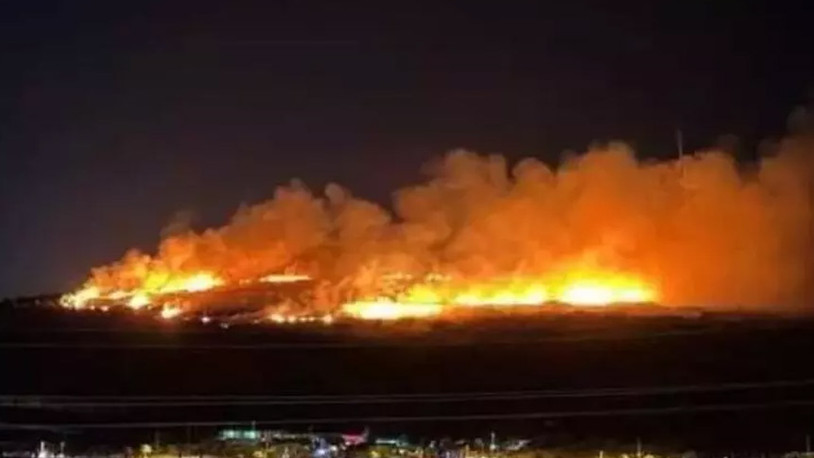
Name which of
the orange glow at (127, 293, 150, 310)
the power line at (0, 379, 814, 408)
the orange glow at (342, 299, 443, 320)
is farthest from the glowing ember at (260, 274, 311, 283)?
the power line at (0, 379, 814, 408)

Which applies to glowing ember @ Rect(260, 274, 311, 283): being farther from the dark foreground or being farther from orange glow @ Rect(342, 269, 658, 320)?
the dark foreground

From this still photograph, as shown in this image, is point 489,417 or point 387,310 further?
point 387,310

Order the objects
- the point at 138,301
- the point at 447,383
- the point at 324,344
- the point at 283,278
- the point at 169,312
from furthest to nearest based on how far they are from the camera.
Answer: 1. the point at 283,278
2. the point at 138,301
3. the point at 169,312
4. the point at 324,344
5. the point at 447,383

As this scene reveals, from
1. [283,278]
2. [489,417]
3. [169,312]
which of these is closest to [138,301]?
[169,312]

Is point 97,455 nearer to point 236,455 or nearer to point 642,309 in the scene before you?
point 236,455

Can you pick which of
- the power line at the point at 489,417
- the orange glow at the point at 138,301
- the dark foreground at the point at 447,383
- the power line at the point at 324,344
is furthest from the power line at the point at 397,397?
the orange glow at the point at 138,301

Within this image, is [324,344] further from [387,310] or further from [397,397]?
[387,310]

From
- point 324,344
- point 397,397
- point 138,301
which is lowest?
point 397,397

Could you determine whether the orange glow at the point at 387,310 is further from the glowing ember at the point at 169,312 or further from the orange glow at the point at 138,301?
the orange glow at the point at 138,301

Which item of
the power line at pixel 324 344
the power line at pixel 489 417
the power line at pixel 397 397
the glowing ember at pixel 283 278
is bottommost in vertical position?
the power line at pixel 489 417
